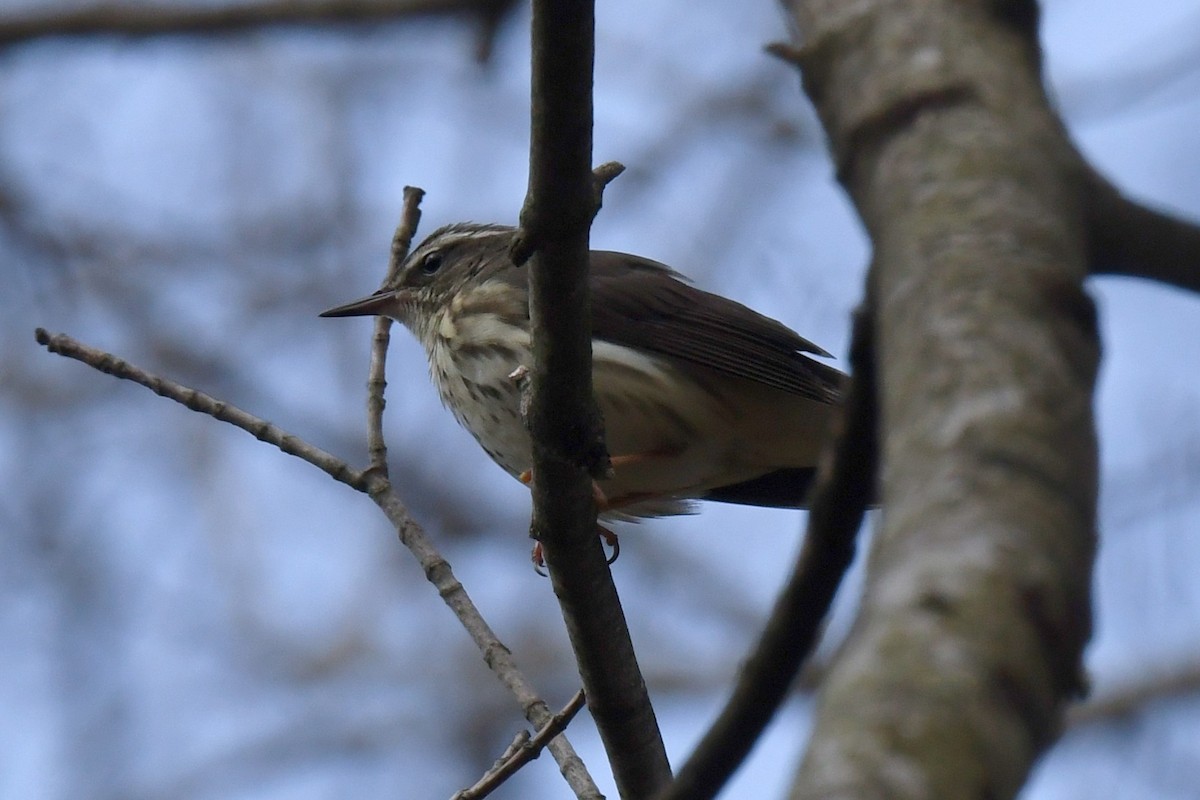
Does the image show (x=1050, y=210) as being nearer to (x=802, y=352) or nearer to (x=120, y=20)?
(x=802, y=352)

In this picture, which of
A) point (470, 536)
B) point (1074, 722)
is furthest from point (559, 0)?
point (470, 536)

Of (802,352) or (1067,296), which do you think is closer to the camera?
(1067,296)

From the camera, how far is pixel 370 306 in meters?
7.91

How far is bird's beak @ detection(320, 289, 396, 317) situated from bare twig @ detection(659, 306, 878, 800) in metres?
6.02

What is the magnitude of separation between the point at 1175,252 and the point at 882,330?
35 cm

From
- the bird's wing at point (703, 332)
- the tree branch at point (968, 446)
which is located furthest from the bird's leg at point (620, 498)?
the tree branch at point (968, 446)

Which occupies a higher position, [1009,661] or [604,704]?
[604,704]

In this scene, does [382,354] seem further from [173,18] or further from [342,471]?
[173,18]

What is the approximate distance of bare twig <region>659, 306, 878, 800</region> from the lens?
173cm

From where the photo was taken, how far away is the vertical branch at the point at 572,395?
2.98 m

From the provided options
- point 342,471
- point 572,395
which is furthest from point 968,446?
point 342,471

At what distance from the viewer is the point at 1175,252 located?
1595 mm

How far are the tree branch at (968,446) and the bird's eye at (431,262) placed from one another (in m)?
6.46

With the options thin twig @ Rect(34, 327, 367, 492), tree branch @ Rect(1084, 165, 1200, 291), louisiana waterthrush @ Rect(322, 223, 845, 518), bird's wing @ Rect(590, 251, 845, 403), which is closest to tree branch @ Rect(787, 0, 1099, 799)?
tree branch @ Rect(1084, 165, 1200, 291)
